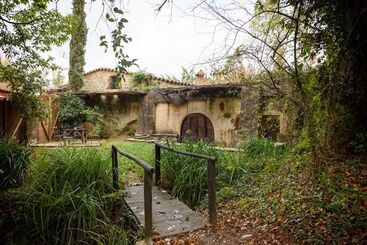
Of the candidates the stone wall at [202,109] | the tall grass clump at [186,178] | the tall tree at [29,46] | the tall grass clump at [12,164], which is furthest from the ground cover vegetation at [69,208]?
the stone wall at [202,109]

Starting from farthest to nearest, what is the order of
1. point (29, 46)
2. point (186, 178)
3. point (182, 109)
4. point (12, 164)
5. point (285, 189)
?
1. point (182, 109)
2. point (29, 46)
3. point (12, 164)
4. point (186, 178)
5. point (285, 189)

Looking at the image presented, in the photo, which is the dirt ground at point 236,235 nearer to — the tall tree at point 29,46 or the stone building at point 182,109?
the tall tree at point 29,46

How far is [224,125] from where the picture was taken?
11570mm

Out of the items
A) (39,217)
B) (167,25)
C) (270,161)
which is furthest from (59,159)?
(270,161)

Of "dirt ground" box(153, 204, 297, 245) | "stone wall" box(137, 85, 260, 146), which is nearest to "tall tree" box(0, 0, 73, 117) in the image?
"dirt ground" box(153, 204, 297, 245)

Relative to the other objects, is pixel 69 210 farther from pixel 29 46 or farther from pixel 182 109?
pixel 182 109

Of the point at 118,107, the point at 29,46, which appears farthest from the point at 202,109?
the point at 29,46

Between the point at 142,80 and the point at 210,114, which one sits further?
the point at 142,80

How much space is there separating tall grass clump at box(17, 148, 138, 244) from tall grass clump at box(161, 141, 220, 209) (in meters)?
1.33

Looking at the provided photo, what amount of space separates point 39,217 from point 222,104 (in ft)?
30.5

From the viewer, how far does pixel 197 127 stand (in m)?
12.5

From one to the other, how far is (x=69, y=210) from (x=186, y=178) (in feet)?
6.73

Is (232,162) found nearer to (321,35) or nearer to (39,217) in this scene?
(321,35)

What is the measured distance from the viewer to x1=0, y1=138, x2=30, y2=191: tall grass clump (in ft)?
17.1
